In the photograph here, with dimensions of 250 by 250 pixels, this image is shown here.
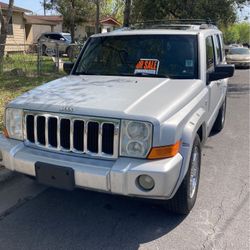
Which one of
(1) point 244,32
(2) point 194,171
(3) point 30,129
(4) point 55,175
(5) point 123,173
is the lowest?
(1) point 244,32

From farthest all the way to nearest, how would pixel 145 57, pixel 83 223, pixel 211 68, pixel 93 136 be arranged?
pixel 211 68 < pixel 145 57 < pixel 83 223 < pixel 93 136

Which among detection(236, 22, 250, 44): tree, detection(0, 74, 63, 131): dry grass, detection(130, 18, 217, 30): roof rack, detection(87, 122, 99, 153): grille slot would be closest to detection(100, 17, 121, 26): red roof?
detection(0, 74, 63, 131): dry grass

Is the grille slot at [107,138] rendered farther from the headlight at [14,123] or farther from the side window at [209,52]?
the side window at [209,52]

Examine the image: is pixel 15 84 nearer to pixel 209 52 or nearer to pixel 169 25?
pixel 169 25

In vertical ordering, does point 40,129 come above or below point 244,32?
above

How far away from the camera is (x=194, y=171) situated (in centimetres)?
409

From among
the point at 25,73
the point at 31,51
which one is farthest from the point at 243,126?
the point at 31,51

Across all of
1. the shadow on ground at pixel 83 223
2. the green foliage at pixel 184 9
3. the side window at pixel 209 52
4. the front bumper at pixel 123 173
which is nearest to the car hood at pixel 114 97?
the front bumper at pixel 123 173

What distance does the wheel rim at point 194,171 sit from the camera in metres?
3.92

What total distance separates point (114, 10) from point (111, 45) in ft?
133

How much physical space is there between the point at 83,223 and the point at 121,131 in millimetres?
Result: 1083

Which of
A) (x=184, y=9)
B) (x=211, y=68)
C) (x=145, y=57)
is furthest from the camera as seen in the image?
(x=184, y=9)

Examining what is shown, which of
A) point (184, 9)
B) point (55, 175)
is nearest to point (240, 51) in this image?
point (184, 9)

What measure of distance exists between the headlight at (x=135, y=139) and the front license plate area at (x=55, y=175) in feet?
1.66
